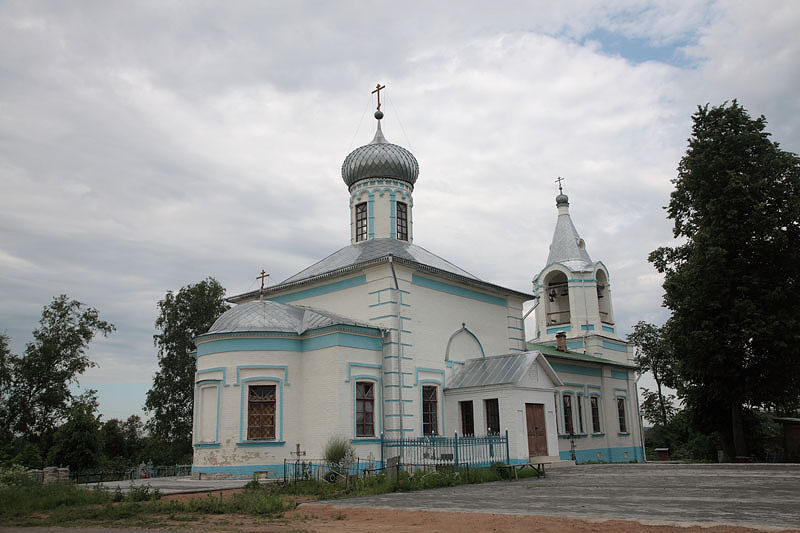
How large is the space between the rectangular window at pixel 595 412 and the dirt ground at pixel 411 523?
62.6 ft

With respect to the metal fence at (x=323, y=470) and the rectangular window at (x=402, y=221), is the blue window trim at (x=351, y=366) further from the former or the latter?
the rectangular window at (x=402, y=221)

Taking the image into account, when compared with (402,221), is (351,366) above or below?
below

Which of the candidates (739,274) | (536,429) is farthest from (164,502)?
(739,274)

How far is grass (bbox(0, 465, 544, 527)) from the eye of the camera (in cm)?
983

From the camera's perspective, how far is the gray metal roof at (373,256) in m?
21.3

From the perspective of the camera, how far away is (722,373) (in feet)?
63.3

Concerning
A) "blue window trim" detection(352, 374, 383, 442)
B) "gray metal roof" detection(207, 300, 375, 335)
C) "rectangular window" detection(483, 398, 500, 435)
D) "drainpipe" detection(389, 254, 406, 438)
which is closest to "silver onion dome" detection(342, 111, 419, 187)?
"drainpipe" detection(389, 254, 406, 438)

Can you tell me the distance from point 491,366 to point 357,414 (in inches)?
186

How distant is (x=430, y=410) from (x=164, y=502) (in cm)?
924

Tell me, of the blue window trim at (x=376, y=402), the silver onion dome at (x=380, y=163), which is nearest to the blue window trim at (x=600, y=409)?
the silver onion dome at (x=380, y=163)

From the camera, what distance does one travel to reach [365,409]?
57.4ft

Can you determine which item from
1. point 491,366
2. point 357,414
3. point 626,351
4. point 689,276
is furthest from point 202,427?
point 626,351

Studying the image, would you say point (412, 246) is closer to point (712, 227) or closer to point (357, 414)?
point (357, 414)

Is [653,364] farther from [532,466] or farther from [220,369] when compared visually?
[220,369]
